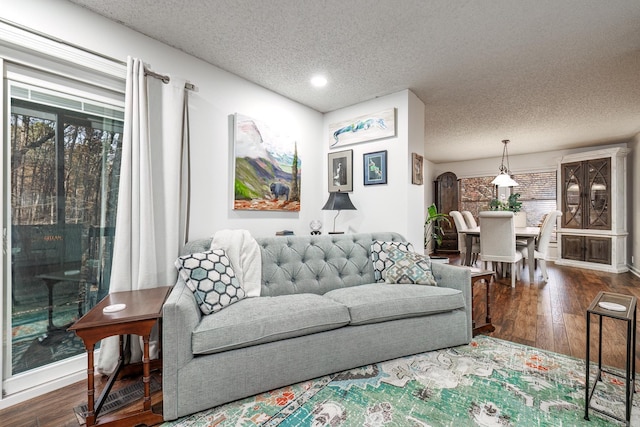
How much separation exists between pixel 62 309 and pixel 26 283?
0.27 meters

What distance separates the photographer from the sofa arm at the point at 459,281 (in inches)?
93.3

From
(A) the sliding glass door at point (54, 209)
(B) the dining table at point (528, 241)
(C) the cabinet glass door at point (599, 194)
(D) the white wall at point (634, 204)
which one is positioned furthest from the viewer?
(C) the cabinet glass door at point (599, 194)

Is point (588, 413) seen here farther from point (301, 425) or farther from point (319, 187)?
point (319, 187)

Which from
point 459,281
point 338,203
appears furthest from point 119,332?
point 459,281

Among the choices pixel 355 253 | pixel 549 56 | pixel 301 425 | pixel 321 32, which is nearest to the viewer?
pixel 301 425

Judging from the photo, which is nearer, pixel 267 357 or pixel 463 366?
pixel 267 357

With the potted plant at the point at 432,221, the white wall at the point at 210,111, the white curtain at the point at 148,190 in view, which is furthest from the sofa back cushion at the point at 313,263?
the potted plant at the point at 432,221

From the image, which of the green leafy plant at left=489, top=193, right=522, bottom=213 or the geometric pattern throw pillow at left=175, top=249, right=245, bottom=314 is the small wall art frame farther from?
the green leafy plant at left=489, top=193, right=522, bottom=213

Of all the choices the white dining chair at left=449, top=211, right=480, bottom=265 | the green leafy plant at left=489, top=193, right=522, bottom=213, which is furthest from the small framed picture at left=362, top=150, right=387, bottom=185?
the green leafy plant at left=489, top=193, right=522, bottom=213

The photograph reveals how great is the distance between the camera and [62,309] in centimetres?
196

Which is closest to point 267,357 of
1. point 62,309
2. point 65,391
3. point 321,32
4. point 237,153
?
point 65,391

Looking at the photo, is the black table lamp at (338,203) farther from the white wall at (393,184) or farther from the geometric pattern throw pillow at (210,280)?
the geometric pattern throw pillow at (210,280)

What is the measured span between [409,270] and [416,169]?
1.32 m

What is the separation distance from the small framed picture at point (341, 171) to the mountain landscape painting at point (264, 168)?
49 cm
